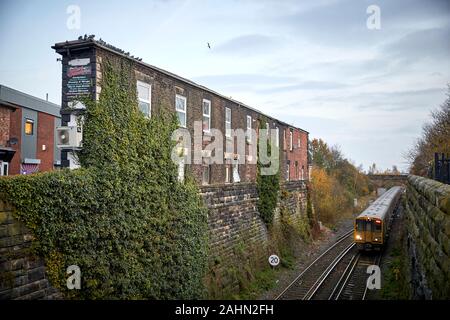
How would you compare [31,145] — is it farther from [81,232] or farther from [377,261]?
[377,261]

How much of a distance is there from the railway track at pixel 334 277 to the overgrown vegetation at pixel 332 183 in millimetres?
10149

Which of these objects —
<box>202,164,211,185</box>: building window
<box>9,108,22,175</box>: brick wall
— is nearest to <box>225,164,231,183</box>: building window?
<box>202,164,211,185</box>: building window

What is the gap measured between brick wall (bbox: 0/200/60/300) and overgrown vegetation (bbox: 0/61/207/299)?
17 cm

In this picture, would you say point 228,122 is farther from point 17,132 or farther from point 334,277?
point 17,132

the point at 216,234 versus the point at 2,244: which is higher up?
the point at 2,244

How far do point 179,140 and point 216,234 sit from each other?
14.3ft

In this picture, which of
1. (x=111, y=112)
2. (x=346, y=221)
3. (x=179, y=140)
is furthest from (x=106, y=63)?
(x=346, y=221)

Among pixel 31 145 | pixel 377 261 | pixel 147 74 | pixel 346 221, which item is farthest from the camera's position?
pixel 346 221

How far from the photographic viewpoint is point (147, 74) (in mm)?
11211

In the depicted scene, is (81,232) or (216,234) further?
(216,234)

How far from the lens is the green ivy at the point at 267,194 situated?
19.0m

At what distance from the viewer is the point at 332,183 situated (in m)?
42.0

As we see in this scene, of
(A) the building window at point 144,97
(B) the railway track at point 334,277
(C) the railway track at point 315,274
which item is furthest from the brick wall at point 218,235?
(A) the building window at point 144,97

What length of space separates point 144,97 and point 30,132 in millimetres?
19668
